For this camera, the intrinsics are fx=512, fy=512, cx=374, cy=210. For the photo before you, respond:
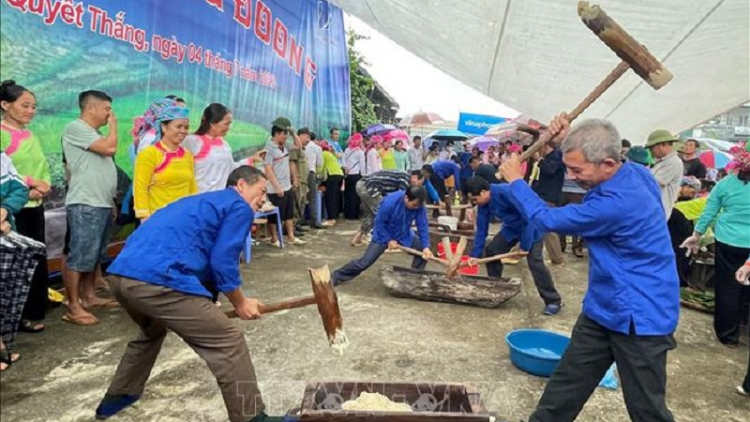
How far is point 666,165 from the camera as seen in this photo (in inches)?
219

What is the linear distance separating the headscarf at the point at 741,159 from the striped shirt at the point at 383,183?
178 inches

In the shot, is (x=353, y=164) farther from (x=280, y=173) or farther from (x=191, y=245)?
(x=191, y=245)

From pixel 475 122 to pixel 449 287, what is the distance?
23.8 m

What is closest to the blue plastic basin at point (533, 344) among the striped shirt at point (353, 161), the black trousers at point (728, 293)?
the black trousers at point (728, 293)

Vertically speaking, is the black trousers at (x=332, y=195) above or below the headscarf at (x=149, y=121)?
below

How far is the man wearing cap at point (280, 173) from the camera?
7102 millimetres

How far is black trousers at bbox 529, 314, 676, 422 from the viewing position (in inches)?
84.8

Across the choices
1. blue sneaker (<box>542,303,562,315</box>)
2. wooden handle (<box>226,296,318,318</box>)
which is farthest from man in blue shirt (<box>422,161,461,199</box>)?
wooden handle (<box>226,296,318,318</box>)

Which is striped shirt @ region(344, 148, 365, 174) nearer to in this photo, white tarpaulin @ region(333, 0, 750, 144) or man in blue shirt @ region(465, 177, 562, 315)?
white tarpaulin @ region(333, 0, 750, 144)

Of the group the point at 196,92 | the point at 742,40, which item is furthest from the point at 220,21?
the point at 742,40

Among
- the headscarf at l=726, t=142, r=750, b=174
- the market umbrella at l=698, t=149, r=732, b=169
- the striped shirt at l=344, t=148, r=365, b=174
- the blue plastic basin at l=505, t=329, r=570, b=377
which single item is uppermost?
the market umbrella at l=698, t=149, r=732, b=169

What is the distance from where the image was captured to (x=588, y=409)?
121 inches

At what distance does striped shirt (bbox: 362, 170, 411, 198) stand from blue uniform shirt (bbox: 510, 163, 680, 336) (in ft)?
18.9

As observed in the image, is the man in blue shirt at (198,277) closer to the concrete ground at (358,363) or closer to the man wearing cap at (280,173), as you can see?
the concrete ground at (358,363)
